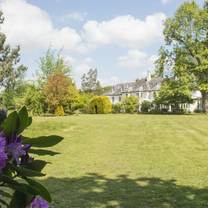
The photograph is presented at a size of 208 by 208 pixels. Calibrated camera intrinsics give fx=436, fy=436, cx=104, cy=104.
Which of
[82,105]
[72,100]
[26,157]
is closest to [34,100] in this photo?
[72,100]

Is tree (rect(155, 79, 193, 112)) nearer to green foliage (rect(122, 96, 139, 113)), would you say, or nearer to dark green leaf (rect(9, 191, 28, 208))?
green foliage (rect(122, 96, 139, 113))

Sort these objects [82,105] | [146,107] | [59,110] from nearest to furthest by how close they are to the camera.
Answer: [59,110] < [82,105] < [146,107]

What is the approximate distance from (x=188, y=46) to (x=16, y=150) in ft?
175

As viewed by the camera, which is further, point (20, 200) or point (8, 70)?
point (8, 70)

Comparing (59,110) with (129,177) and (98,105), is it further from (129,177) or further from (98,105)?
(129,177)

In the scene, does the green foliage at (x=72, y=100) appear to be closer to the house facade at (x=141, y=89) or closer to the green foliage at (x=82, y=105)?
the green foliage at (x=82, y=105)

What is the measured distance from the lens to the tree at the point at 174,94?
5175 centimetres

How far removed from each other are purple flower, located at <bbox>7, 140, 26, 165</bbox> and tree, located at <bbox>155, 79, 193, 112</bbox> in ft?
167

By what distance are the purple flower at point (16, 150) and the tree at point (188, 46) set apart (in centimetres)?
5036

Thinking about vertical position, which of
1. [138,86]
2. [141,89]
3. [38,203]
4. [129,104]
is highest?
[138,86]

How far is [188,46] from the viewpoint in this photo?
2083 inches

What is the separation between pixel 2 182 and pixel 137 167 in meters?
9.60

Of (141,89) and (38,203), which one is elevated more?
(141,89)

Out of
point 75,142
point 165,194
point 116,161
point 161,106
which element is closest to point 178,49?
point 161,106
